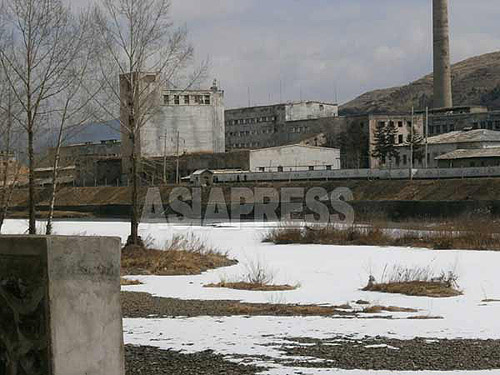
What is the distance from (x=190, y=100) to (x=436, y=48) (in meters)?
31.1

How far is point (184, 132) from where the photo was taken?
100062mm

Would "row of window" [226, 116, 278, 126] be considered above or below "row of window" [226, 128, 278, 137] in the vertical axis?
above

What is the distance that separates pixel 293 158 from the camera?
88500 mm

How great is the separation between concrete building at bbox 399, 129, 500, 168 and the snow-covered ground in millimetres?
40544

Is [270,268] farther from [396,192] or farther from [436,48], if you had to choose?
[436,48]

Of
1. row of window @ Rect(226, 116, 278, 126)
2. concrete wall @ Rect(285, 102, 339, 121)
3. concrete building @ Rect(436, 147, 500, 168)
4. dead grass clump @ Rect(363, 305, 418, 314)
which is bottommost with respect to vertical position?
dead grass clump @ Rect(363, 305, 418, 314)

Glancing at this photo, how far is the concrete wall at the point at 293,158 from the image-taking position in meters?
86.6

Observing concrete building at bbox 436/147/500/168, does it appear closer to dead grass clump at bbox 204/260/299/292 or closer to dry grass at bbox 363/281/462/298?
dead grass clump at bbox 204/260/299/292

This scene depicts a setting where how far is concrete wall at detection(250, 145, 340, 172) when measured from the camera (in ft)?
284

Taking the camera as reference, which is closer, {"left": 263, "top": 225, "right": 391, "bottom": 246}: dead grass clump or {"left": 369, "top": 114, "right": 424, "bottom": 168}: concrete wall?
{"left": 263, "top": 225, "right": 391, "bottom": 246}: dead grass clump

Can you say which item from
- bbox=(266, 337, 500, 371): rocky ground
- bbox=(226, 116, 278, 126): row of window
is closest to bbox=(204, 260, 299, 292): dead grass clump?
bbox=(266, 337, 500, 371): rocky ground

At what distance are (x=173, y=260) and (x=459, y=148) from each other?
185 ft

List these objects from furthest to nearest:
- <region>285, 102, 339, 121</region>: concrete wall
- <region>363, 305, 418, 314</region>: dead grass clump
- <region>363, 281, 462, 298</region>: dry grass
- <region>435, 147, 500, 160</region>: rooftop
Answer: <region>285, 102, 339, 121</region>: concrete wall, <region>435, 147, 500, 160</region>: rooftop, <region>363, 281, 462, 298</region>: dry grass, <region>363, 305, 418, 314</region>: dead grass clump

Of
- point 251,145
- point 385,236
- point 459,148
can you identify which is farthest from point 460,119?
point 385,236
